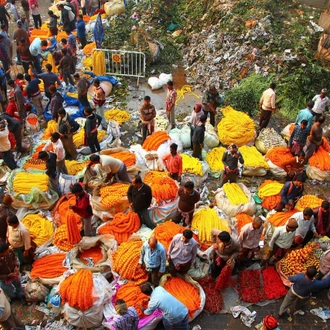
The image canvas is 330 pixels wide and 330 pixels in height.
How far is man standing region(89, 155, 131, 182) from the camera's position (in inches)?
288

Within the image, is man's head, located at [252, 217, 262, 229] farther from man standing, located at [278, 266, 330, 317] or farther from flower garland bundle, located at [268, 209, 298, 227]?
flower garland bundle, located at [268, 209, 298, 227]

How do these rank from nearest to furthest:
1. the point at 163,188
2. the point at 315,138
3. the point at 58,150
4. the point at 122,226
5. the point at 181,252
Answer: the point at 181,252, the point at 122,226, the point at 163,188, the point at 58,150, the point at 315,138

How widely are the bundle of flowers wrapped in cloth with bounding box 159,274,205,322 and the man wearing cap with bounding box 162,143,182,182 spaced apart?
2.29 m

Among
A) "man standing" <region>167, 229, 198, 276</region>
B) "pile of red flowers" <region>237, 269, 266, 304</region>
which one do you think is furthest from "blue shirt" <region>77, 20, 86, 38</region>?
"pile of red flowers" <region>237, 269, 266, 304</region>

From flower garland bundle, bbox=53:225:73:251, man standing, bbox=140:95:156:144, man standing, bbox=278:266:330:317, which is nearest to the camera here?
man standing, bbox=278:266:330:317

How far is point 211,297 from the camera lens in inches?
249

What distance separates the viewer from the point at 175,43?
14742 mm

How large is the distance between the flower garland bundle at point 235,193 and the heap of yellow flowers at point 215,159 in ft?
2.70

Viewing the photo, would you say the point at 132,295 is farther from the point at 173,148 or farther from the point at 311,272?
the point at 173,148

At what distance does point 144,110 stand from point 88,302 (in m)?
5.03

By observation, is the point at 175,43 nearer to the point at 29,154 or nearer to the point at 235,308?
the point at 29,154

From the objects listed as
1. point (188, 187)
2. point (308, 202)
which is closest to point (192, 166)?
point (188, 187)

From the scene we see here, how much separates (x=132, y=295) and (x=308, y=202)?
170 inches

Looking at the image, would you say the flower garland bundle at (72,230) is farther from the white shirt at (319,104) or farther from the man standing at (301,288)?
the white shirt at (319,104)
